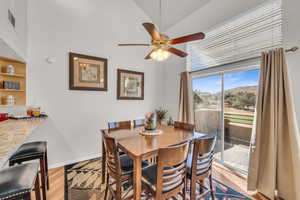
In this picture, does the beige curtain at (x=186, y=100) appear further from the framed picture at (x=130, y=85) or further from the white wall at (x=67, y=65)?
the white wall at (x=67, y=65)

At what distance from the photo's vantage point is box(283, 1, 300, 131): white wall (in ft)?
5.72

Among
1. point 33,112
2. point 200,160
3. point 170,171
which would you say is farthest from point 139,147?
point 33,112

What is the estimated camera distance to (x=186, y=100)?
3172 mm

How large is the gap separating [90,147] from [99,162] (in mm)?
407

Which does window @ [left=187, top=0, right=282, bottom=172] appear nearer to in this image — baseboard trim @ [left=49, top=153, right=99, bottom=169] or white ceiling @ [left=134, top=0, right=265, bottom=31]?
white ceiling @ [left=134, top=0, right=265, bottom=31]

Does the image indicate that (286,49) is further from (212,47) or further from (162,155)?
(162,155)

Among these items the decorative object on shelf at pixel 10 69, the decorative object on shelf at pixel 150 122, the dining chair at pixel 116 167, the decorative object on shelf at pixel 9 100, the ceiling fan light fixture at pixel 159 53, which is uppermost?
the ceiling fan light fixture at pixel 159 53

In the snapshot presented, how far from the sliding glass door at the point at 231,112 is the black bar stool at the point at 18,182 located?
2.94 m

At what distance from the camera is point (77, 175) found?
227 cm

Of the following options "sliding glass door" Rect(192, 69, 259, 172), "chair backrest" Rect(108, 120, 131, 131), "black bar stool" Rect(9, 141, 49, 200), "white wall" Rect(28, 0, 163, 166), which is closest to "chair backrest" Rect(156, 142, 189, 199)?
"chair backrest" Rect(108, 120, 131, 131)

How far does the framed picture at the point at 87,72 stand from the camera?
8.70ft

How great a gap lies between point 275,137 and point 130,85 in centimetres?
292

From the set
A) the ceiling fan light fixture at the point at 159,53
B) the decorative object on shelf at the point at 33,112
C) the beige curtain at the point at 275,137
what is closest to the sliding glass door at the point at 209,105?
the beige curtain at the point at 275,137

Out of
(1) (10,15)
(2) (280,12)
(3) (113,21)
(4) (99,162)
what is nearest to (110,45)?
(3) (113,21)
